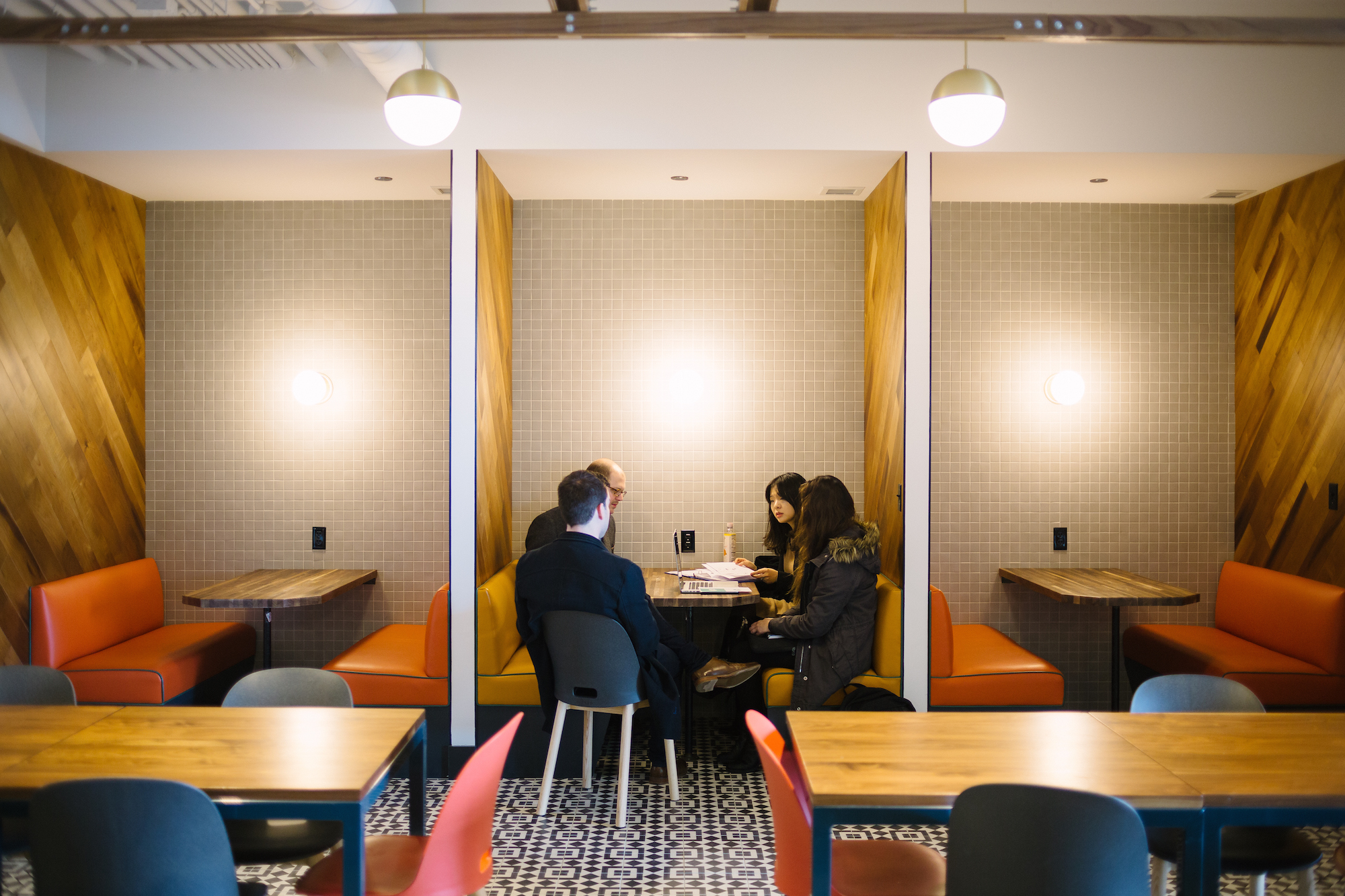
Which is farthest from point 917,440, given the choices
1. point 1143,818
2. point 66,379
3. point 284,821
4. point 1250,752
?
point 66,379

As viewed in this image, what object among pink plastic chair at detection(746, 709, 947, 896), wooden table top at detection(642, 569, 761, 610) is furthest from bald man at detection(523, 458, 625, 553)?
pink plastic chair at detection(746, 709, 947, 896)

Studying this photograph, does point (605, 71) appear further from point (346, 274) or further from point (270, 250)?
point (270, 250)

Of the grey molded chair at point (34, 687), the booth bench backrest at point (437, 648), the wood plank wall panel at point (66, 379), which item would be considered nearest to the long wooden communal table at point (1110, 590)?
the booth bench backrest at point (437, 648)

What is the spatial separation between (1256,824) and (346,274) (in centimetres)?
493

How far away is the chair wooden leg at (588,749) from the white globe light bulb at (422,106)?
240cm

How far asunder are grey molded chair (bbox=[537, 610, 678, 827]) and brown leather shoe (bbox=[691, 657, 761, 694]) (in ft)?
1.39

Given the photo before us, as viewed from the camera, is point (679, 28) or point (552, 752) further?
point (552, 752)

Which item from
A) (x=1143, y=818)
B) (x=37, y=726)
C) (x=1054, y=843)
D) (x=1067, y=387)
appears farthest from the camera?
(x=1067, y=387)

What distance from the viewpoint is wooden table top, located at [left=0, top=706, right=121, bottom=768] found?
215 centimetres

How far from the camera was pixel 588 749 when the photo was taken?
3.73 m

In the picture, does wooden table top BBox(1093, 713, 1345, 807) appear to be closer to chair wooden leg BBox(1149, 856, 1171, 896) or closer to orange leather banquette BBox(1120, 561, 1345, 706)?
chair wooden leg BBox(1149, 856, 1171, 896)

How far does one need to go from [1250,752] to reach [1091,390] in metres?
3.27

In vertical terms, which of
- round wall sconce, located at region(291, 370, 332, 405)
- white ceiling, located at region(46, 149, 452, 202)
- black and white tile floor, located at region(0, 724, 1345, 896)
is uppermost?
white ceiling, located at region(46, 149, 452, 202)

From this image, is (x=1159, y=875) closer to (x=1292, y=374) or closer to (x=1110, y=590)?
(x=1110, y=590)
